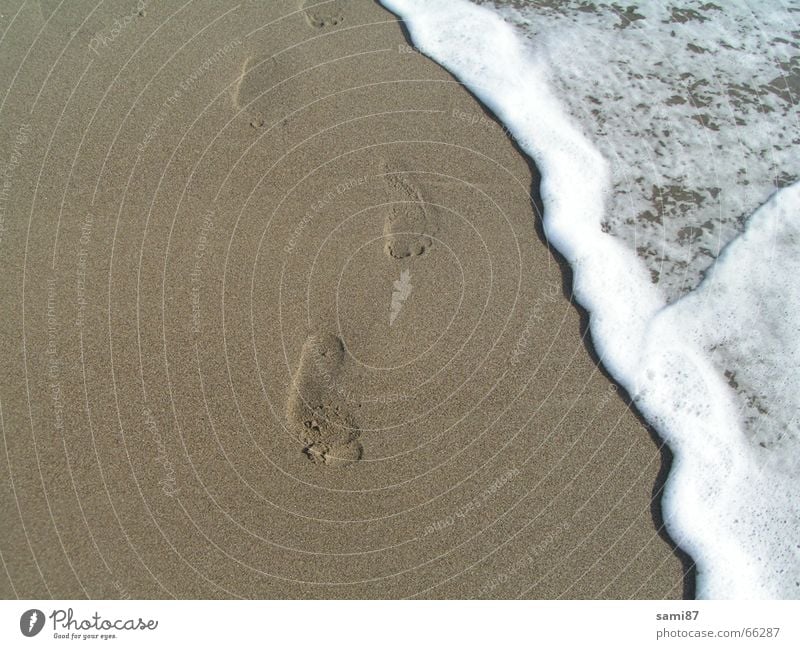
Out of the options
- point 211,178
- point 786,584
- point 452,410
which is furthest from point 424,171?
point 786,584

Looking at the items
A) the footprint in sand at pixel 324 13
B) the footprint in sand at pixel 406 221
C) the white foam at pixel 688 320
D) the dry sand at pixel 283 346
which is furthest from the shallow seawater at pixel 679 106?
the footprint in sand at pixel 324 13

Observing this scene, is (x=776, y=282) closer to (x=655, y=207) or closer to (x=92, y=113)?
(x=655, y=207)

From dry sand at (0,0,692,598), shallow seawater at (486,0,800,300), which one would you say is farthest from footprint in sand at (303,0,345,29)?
shallow seawater at (486,0,800,300)

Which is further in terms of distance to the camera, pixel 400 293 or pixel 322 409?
pixel 400 293
